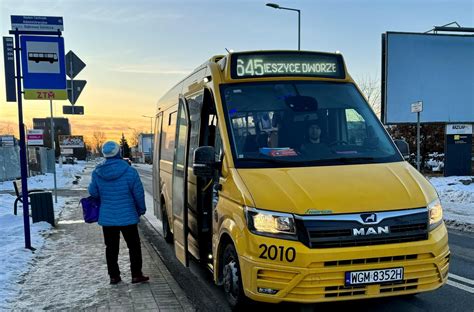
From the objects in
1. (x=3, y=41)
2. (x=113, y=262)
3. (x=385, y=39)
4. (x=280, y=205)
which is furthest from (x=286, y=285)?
(x=385, y=39)

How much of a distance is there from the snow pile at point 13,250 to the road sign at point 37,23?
12.1 ft

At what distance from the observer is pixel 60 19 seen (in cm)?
843

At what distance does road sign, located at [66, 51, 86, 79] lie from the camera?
14.1 m

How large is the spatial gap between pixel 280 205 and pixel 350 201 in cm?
61

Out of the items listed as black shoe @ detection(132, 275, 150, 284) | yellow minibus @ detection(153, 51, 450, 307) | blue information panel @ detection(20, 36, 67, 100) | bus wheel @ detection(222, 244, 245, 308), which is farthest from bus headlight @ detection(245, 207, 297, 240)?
blue information panel @ detection(20, 36, 67, 100)

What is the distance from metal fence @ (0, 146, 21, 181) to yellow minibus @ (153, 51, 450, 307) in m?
26.8

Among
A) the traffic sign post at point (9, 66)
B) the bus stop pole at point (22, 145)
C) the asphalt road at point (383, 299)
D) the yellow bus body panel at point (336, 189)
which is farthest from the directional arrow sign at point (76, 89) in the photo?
the yellow bus body panel at point (336, 189)

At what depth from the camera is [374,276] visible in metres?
4.00

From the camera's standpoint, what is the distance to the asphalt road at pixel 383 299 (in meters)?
4.99

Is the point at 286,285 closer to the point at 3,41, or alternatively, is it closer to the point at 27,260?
the point at 27,260

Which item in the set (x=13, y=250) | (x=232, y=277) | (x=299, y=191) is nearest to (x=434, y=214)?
(x=299, y=191)

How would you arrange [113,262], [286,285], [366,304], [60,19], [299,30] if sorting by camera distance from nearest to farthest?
[286,285]
[366,304]
[113,262]
[60,19]
[299,30]

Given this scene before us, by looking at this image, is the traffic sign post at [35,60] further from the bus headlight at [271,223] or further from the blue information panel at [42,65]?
the bus headlight at [271,223]

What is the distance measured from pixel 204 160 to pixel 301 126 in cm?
113
